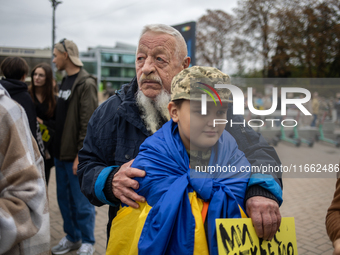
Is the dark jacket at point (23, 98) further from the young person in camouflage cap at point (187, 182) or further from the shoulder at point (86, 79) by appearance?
the young person in camouflage cap at point (187, 182)

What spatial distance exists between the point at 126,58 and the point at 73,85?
77.7m

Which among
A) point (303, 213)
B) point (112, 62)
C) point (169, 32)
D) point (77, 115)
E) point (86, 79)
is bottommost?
point (303, 213)

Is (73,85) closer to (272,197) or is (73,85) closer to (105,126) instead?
(105,126)

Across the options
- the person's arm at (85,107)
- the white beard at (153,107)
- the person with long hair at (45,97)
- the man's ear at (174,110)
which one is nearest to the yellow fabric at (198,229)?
the man's ear at (174,110)

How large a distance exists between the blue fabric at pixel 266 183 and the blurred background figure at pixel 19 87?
8.67 feet

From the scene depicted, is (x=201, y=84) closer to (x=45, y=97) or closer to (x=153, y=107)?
(x=153, y=107)

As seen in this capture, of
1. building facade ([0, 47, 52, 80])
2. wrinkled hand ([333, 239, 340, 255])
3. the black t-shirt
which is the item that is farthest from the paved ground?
building facade ([0, 47, 52, 80])

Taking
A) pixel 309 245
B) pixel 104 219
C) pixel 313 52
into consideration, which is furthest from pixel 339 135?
pixel 313 52

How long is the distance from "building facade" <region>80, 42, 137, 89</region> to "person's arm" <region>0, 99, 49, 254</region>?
233ft

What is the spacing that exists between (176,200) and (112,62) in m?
82.0

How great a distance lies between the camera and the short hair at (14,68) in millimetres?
3512

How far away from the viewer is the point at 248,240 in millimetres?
1273

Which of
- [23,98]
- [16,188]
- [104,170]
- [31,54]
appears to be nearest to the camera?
[16,188]

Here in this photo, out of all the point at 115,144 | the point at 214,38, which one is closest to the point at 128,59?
the point at 214,38
